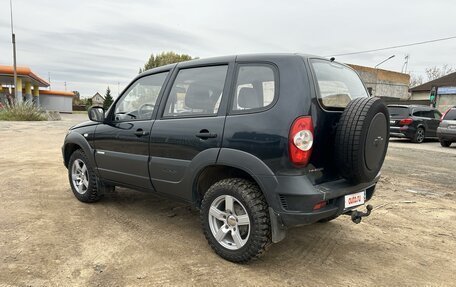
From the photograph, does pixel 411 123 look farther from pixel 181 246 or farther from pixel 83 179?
pixel 181 246

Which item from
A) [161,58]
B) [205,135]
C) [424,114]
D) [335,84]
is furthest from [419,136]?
[161,58]

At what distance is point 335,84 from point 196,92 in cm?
133

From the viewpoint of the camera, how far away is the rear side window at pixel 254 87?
3069mm

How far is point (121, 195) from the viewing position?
5.38 metres

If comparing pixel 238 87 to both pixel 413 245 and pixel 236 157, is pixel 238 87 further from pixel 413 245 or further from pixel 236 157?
pixel 413 245

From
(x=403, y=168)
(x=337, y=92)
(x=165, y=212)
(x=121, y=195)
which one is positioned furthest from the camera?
(x=403, y=168)

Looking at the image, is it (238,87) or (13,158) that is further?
(13,158)

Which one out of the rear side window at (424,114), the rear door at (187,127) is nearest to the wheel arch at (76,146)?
the rear door at (187,127)

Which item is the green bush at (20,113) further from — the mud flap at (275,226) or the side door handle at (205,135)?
the mud flap at (275,226)

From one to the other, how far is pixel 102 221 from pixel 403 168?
6.72 meters

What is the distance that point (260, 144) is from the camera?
9.67ft

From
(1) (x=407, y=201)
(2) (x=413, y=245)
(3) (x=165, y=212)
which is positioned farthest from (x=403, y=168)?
(3) (x=165, y=212)

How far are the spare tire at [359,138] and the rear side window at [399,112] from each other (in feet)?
43.9

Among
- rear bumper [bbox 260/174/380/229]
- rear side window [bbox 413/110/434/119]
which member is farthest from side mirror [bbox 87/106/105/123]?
rear side window [bbox 413/110/434/119]
